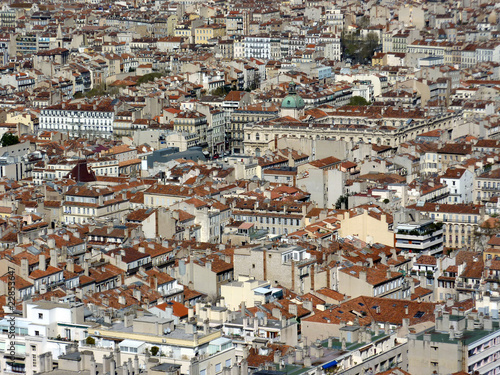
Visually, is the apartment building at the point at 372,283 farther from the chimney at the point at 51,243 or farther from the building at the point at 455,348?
the chimney at the point at 51,243

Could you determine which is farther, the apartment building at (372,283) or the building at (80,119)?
the building at (80,119)

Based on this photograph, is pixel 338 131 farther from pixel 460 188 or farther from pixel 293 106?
pixel 460 188

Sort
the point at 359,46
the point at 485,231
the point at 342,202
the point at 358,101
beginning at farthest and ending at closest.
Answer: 1. the point at 359,46
2. the point at 358,101
3. the point at 342,202
4. the point at 485,231

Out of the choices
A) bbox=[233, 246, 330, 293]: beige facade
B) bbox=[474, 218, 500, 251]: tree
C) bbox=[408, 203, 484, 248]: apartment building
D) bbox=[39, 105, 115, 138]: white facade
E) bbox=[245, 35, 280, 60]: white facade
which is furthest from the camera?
bbox=[245, 35, 280, 60]: white facade

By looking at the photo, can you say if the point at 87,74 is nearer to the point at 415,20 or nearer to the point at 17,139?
the point at 17,139

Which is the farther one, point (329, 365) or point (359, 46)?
point (359, 46)

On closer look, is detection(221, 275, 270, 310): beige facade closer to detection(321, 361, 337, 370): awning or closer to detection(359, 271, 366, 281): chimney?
detection(359, 271, 366, 281): chimney

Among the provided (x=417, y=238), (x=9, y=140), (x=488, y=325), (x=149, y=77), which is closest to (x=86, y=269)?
(x=417, y=238)

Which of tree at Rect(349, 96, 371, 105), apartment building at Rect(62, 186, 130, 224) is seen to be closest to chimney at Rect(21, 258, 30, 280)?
apartment building at Rect(62, 186, 130, 224)

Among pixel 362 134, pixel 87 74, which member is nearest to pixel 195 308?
pixel 362 134

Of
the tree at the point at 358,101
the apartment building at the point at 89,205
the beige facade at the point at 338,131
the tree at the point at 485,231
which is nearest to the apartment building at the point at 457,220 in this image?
the tree at the point at 485,231

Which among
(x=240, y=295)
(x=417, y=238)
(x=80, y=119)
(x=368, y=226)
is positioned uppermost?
(x=240, y=295)
